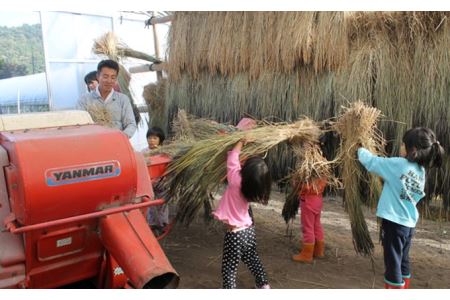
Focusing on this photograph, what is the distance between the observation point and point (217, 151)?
2758 mm

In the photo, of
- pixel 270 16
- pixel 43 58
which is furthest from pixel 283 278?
pixel 43 58

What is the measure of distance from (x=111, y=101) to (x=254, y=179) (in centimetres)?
157

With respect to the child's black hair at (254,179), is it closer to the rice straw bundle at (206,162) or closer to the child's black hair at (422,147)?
the rice straw bundle at (206,162)

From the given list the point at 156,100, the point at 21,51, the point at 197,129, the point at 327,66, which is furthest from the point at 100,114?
the point at 21,51

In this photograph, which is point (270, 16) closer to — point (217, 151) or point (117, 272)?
point (217, 151)

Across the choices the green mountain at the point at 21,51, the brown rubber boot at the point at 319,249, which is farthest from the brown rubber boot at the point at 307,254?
the green mountain at the point at 21,51

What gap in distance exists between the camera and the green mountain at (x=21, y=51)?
6875 mm

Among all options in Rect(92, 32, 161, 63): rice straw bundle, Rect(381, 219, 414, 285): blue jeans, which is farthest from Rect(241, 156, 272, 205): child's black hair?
Rect(92, 32, 161, 63): rice straw bundle

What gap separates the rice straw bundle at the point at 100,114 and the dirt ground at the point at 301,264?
145 centimetres

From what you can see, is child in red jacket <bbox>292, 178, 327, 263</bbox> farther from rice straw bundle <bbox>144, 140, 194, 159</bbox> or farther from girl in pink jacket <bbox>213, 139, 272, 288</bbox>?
rice straw bundle <bbox>144, 140, 194, 159</bbox>

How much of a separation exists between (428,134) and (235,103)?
2055 mm

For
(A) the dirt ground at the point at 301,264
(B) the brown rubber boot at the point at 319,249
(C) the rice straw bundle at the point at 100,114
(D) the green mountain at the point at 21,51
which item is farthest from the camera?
(D) the green mountain at the point at 21,51

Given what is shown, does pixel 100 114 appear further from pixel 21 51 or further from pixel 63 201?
pixel 21 51

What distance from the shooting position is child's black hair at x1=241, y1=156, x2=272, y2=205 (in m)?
2.69
